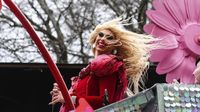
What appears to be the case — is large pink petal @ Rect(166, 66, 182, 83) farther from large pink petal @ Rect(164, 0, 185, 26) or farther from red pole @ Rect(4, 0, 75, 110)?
red pole @ Rect(4, 0, 75, 110)

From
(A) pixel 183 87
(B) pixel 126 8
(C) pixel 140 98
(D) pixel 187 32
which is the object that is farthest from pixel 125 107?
(B) pixel 126 8

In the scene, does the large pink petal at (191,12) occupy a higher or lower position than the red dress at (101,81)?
higher

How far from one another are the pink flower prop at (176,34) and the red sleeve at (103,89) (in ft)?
1.30

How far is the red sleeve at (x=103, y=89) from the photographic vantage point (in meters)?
2.67

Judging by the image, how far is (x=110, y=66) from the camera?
2.69m

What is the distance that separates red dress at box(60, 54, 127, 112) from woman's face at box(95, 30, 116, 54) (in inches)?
6.2

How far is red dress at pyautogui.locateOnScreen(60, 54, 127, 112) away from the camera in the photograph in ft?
8.79

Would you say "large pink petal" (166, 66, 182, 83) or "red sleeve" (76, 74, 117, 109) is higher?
"red sleeve" (76, 74, 117, 109)

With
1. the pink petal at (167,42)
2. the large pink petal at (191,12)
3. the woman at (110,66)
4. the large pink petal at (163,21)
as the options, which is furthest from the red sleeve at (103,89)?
the large pink petal at (191,12)

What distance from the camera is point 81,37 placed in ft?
25.5

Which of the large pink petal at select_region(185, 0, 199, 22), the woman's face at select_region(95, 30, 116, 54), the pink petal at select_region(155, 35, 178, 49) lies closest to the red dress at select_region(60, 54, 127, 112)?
the woman's face at select_region(95, 30, 116, 54)

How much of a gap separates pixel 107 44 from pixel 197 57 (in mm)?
494

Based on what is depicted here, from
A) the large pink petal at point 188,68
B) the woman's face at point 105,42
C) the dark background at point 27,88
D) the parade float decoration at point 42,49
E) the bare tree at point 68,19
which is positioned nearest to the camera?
the parade float decoration at point 42,49

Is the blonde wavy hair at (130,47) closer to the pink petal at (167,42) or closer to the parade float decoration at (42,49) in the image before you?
the pink petal at (167,42)
